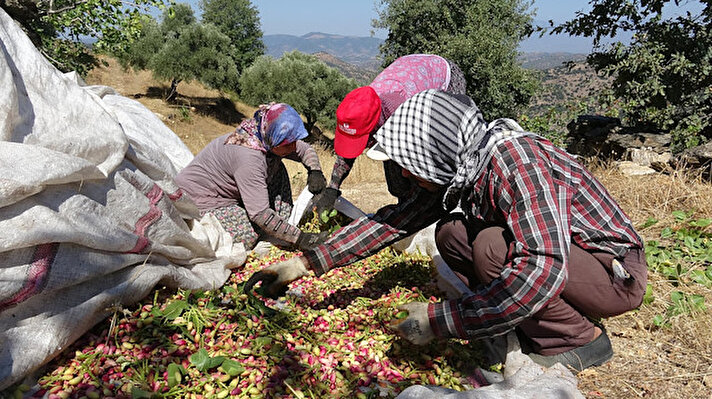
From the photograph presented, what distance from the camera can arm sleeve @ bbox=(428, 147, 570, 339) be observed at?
1.43 metres

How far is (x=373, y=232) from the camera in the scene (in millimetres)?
2133

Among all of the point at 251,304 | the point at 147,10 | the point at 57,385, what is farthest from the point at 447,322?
the point at 147,10

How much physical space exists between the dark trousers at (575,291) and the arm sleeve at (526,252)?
184mm

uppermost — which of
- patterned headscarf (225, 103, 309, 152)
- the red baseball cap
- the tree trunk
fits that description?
the red baseball cap

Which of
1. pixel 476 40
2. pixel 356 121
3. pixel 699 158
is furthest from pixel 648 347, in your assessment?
pixel 476 40

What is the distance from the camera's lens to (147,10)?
5.39 m

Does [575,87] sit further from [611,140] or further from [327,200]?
[327,200]

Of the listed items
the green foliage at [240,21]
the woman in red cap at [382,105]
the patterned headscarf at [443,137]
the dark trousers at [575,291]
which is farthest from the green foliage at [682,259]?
the green foliage at [240,21]

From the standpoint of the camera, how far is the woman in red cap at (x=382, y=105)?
221 centimetres

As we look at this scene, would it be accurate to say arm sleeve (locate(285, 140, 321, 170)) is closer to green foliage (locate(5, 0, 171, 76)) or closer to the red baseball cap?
the red baseball cap

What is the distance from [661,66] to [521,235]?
4891 mm

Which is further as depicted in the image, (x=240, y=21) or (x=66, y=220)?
(x=240, y=21)

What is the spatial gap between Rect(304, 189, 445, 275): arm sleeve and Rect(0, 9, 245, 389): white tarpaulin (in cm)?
71

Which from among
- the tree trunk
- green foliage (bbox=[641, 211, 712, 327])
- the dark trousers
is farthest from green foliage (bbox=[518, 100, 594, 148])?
the tree trunk
